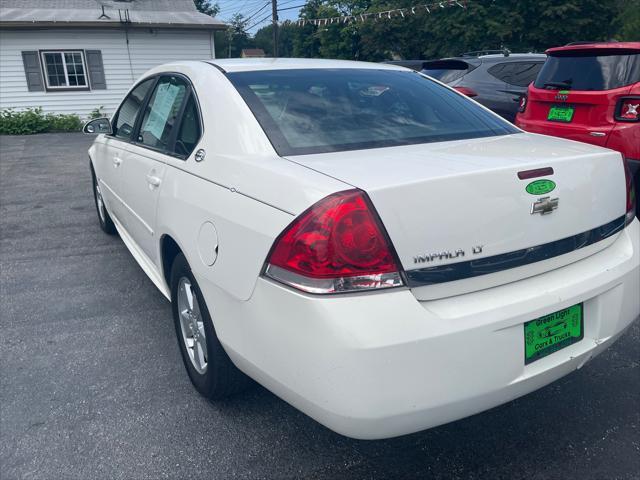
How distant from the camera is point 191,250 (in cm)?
233

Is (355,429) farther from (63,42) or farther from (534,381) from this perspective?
(63,42)

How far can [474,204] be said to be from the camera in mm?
1774

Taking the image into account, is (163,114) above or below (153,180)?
above

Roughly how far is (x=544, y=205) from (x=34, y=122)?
16922 millimetres

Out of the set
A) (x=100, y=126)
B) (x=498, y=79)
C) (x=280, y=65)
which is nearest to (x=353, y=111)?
(x=280, y=65)

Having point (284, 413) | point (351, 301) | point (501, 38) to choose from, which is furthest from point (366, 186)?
point (501, 38)

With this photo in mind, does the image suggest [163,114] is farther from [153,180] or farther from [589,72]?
[589,72]

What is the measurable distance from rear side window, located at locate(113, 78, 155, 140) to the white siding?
1345 centimetres

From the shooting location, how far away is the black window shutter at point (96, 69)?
1630 cm


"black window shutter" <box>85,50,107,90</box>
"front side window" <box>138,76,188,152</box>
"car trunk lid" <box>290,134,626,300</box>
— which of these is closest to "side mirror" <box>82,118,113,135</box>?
"front side window" <box>138,76,188,152</box>

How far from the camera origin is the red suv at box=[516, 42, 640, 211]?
4.45 meters

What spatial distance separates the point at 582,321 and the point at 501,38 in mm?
24275

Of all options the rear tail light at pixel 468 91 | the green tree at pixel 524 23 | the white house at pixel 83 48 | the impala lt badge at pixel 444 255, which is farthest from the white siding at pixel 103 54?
the impala lt badge at pixel 444 255

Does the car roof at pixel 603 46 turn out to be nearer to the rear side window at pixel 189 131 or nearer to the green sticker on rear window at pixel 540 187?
the green sticker on rear window at pixel 540 187
